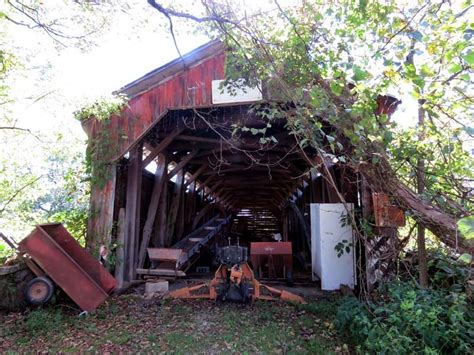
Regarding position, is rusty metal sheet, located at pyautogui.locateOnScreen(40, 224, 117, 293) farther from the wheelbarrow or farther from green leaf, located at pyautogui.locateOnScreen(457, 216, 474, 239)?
green leaf, located at pyautogui.locateOnScreen(457, 216, 474, 239)

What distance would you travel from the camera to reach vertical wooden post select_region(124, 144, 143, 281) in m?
6.22

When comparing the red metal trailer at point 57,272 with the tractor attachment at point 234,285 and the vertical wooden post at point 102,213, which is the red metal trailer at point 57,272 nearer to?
the vertical wooden post at point 102,213

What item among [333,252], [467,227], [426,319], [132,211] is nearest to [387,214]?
[426,319]

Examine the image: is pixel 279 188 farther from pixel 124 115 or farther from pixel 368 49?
pixel 368 49

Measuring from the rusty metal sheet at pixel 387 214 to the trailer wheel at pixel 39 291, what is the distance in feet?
14.1

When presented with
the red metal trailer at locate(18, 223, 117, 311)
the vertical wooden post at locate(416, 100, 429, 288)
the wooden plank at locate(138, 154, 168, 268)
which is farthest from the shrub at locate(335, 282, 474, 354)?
the wooden plank at locate(138, 154, 168, 268)

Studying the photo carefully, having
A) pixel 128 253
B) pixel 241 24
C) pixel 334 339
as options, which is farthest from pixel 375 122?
pixel 128 253

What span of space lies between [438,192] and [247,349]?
2.43 m

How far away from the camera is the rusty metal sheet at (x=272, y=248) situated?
22.2 feet

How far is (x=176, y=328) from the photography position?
4172mm

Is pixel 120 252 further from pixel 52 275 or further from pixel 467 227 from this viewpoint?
pixel 467 227

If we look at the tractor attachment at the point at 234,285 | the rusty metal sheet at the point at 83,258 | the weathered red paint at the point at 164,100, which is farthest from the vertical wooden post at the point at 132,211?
the tractor attachment at the point at 234,285

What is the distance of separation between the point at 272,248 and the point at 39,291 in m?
4.06

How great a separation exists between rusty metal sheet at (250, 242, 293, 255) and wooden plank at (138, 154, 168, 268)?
2.14 m
